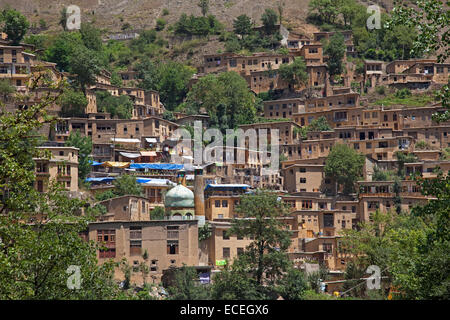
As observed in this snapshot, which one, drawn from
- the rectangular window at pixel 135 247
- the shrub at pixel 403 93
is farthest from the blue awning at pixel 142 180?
the shrub at pixel 403 93

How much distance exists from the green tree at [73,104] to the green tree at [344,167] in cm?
2601

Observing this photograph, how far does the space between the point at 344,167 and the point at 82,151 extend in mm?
24304

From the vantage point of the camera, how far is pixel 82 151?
76188 mm

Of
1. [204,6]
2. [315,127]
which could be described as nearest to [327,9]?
[204,6]

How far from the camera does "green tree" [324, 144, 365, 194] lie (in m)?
76.6

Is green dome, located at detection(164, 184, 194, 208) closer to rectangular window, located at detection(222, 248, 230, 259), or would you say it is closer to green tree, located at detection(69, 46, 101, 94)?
rectangular window, located at detection(222, 248, 230, 259)

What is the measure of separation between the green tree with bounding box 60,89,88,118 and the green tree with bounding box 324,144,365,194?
85.3 feet

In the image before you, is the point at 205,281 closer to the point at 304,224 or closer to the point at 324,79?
the point at 304,224

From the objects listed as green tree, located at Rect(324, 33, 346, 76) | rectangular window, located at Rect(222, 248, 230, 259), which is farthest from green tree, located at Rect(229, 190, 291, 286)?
green tree, located at Rect(324, 33, 346, 76)

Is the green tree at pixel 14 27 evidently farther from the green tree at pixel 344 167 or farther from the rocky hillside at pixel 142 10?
the green tree at pixel 344 167

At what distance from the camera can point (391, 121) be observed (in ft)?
291

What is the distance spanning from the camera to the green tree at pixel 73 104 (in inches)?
3302

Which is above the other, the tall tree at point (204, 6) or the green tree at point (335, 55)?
the tall tree at point (204, 6)

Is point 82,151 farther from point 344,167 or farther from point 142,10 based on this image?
point 142,10
